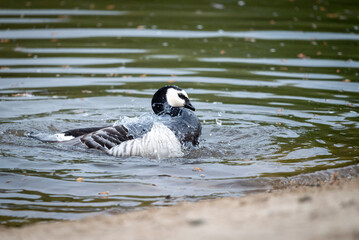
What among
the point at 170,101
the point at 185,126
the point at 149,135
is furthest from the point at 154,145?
the point at 170,101

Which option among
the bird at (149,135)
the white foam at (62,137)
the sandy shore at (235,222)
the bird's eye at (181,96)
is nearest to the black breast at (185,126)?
the bird at (149,135)

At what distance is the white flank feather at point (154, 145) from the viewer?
28.9 feet

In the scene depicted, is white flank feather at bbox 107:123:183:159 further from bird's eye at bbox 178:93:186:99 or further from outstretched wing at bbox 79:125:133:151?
bird's eye at bbox 178:93:186:99

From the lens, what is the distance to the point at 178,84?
12797mm

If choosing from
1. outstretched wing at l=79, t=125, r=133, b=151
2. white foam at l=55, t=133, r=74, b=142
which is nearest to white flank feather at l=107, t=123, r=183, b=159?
outstretched wing at l=79, t=125, r=133, b=151

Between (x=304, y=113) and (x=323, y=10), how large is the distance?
393 inches

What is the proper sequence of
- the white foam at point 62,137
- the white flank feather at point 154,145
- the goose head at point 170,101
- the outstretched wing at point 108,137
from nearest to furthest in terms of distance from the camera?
the white flank feather at point 154,145 → the outstretched wing at point 108,137 → the white foam at point 62,137 → the goose head at point 170,101

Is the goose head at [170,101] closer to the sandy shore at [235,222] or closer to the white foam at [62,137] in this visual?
the white foam at [62,137]

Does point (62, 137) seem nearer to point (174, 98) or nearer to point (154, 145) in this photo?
point (154, 145)

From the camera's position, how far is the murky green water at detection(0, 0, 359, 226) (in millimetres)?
7883

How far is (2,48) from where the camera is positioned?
15219 mm

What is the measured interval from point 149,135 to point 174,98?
0.90m

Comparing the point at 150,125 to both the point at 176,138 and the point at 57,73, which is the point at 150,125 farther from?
the point at 57,73

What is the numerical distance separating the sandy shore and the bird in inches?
83.7
